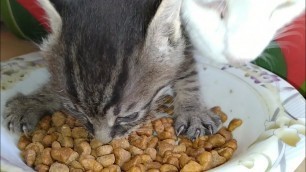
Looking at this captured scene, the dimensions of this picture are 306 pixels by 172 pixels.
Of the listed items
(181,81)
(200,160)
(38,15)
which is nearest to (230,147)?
(200,160)

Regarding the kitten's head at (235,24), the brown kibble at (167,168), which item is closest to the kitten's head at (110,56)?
the brown kibble at (167,168)

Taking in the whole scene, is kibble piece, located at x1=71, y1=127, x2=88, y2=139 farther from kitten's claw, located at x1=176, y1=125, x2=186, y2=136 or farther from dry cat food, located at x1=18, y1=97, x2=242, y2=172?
kitten's claw, located at x1=176, y1=125, x2=186, y2=136

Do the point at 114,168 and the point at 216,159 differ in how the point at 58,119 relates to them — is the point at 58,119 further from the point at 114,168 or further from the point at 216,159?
the point at 216,159

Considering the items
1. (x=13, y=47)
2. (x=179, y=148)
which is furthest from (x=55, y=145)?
(x=13, y=47)

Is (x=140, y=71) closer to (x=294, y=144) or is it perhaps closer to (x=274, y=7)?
(x=294, y=144)

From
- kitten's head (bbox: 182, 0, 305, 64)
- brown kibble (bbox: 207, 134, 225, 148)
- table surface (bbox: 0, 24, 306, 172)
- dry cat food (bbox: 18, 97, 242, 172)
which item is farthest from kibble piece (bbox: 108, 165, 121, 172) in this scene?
table surface (bbox: 0, 24, 306, 172)
